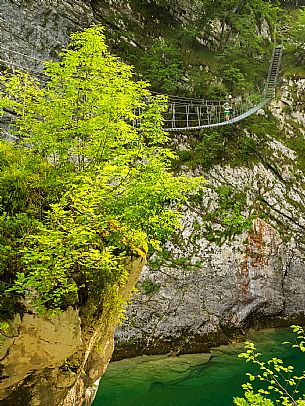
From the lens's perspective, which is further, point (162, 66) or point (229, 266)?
point (162, 66)

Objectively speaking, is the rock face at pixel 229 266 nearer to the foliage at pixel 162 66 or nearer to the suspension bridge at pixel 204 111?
the suspension bridge at pixel 204 111

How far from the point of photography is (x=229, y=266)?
41.0ft

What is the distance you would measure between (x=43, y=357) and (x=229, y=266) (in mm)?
9147

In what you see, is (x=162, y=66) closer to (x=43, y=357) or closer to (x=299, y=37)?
(x=299, y=37)

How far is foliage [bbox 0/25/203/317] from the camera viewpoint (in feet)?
13.0

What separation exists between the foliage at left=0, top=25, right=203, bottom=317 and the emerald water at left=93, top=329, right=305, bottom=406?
4.92 meters

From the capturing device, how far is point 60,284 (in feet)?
12.8

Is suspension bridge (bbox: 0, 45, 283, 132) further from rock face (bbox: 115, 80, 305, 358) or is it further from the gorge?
rock face (bbox: 115, 80, 305, 358)

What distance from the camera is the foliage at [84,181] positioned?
3951 millimetres

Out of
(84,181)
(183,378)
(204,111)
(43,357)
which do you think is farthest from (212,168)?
(43,357)

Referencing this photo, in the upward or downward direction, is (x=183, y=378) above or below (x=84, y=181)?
below

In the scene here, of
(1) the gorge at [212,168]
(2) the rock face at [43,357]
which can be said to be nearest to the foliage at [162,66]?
(1) the gorge at [212,168]

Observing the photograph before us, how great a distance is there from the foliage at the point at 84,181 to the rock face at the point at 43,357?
0.23 m

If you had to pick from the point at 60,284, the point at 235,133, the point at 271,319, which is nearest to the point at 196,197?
the point at 235,133
